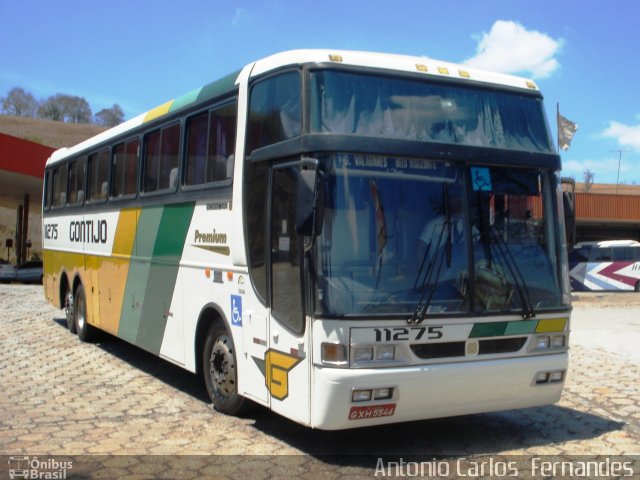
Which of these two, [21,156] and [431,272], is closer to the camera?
[431,272]

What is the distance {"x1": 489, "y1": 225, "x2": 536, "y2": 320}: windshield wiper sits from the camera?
632cm

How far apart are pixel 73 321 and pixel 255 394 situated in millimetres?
8109

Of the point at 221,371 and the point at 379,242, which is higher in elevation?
the point at 379,242

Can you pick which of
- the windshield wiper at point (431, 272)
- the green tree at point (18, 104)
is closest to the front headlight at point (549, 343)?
the windshield wiper at point (431, 272)

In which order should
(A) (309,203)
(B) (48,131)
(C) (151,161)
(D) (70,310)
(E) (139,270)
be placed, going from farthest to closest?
(B) (48,131) → (D) (70,310) → (E) (139,270) → (C) (151,161) → (A) (309,203)

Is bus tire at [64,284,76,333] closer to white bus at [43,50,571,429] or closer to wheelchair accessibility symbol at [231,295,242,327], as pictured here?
white bus at [43,50,571,429]

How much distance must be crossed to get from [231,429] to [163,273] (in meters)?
2.67

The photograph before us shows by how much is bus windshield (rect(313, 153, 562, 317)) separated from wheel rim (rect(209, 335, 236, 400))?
1939 mm

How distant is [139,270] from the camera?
387 inches

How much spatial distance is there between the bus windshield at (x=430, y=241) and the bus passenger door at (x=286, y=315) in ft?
1.17

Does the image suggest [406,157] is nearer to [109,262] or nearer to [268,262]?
[268,262]

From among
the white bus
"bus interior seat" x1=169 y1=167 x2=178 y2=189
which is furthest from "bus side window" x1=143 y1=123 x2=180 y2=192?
the white bus

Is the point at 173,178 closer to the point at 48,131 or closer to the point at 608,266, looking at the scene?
the point at 608,266

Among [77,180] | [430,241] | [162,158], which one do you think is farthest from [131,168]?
[430,241]
